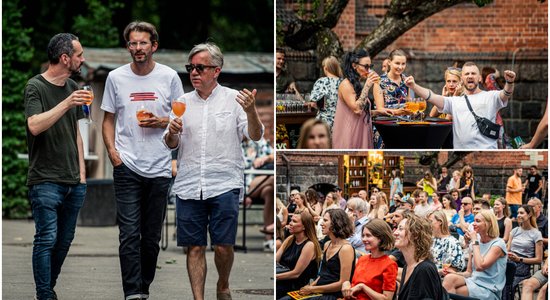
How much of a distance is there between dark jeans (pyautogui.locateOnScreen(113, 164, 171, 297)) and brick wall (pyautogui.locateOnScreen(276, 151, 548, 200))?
94 centimetres

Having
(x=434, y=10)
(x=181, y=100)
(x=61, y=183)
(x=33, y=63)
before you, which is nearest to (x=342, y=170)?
(x=181, y=100)

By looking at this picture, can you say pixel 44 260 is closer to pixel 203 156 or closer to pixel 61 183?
pixel 61 183

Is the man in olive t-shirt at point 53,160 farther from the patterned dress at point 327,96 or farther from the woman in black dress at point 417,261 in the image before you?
the woman in black dress at point 417,261

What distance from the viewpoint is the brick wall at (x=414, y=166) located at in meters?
8.09

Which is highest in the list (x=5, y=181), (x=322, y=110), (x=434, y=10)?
(x=434, y=10)

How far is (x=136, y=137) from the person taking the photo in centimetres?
864

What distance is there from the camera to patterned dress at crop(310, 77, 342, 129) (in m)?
8.62

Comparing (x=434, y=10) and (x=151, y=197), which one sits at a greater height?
(x=434, y=10)

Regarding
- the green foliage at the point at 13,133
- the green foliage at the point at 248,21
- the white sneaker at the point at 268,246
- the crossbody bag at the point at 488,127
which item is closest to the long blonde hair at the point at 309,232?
the crossbody bag at the point at 488,127

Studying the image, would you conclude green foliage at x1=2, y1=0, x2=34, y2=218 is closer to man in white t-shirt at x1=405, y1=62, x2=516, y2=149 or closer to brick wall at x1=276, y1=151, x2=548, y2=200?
brick wall at x1=276, y1=151, x2=548, y2=200

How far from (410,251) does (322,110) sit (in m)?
1.29

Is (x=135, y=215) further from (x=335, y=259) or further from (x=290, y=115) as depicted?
(x=335, y=259)

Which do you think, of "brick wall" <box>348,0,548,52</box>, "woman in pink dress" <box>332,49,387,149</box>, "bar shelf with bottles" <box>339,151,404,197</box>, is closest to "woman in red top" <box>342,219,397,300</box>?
"bar shelf with bottles" <box>339,151,404,197</box>

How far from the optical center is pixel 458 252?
26.9ft
